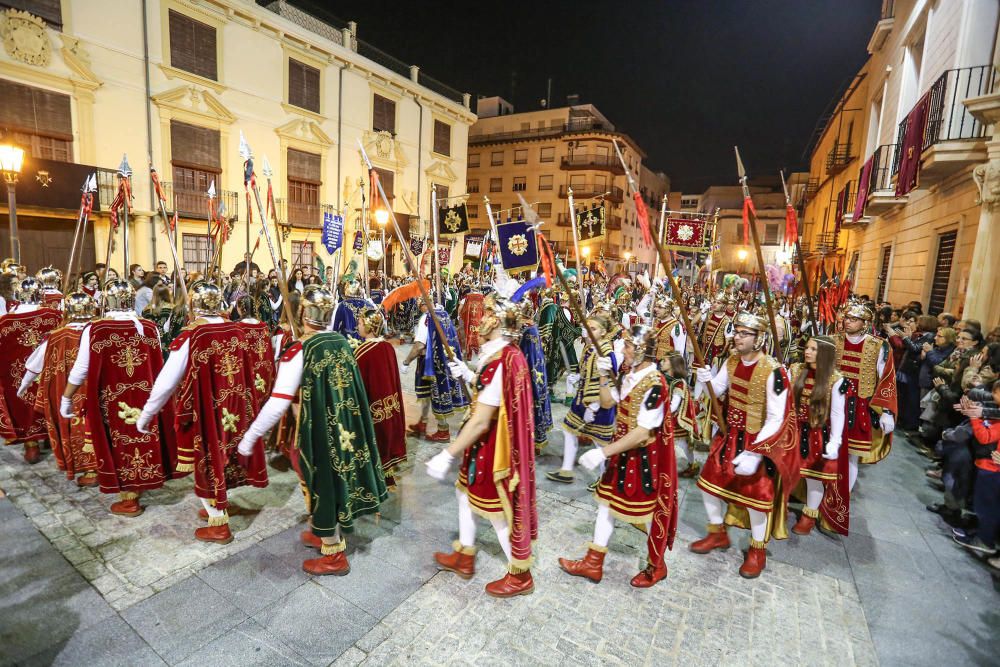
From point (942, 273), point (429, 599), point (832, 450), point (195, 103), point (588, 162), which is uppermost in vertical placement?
point (588, 162)

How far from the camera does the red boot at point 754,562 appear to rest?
3.85m

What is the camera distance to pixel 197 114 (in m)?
17.2

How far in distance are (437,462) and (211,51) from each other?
20773 mm

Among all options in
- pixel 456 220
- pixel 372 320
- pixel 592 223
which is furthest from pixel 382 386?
pixel 456 220

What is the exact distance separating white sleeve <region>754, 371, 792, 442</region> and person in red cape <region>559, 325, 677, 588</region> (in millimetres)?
733

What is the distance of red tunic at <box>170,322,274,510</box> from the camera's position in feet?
12.2

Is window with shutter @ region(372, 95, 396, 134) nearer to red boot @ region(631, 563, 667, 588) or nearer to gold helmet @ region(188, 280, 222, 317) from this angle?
gold helmet @ region(188, 280, 222, 317)

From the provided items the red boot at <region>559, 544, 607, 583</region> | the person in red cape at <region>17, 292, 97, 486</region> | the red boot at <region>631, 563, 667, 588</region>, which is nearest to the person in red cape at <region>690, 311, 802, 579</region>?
the red boot at <region>631, 563, 667, 588</region>

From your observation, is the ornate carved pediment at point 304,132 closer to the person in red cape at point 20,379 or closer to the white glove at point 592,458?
the person in red cape at point 20,379

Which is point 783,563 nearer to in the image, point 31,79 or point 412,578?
point 412,578

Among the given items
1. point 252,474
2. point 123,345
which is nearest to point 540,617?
point 252,474

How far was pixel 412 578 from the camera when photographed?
12.0ft

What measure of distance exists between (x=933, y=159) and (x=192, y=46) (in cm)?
2168

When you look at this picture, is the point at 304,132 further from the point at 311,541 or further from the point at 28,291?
the point at 311,541
